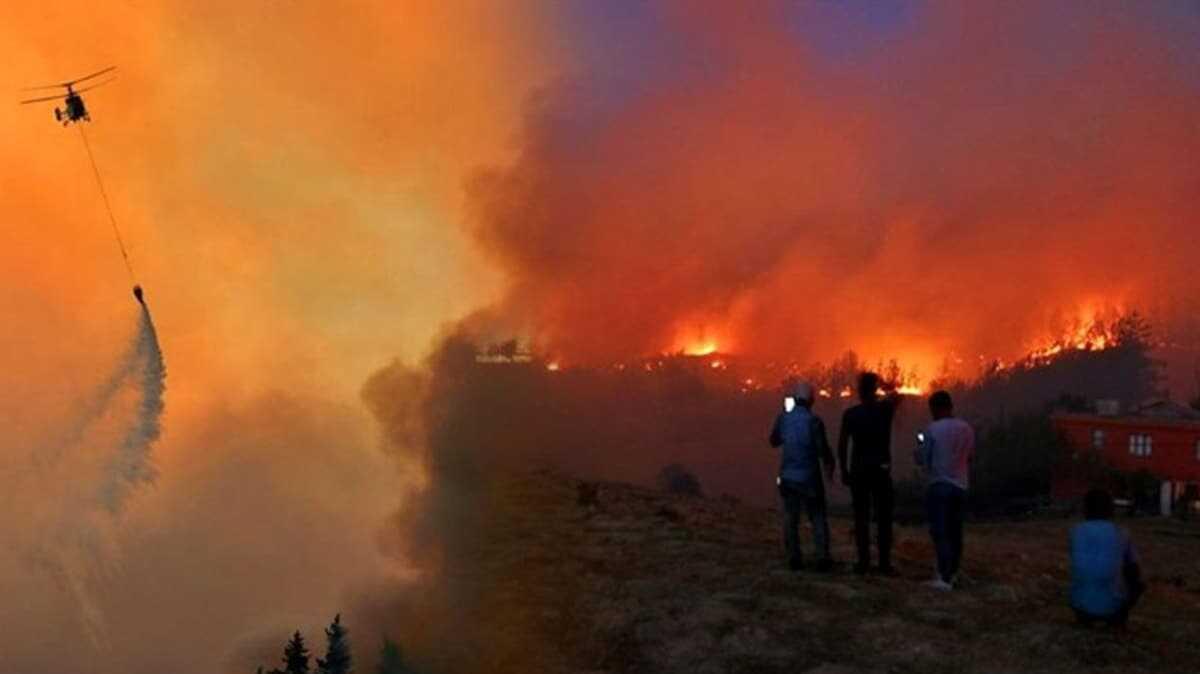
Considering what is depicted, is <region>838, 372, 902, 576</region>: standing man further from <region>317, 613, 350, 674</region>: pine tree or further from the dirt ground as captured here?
<region>317, 613, 350, 674</region>: pine tree

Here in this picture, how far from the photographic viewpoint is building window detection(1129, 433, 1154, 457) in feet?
125

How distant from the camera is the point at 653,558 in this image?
15.5 meters

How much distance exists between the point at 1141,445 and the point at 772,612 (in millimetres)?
31411

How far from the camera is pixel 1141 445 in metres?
38.2

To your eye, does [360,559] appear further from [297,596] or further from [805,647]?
[805,647]

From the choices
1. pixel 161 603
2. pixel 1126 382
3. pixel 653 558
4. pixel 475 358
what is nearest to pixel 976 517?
pixel 475 358

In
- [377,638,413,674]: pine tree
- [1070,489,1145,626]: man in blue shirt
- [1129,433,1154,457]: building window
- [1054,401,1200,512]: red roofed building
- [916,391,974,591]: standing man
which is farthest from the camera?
[1129,433,1154,457]: building window

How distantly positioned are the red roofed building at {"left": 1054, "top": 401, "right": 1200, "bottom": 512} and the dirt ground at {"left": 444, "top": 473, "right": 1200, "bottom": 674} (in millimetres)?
20790

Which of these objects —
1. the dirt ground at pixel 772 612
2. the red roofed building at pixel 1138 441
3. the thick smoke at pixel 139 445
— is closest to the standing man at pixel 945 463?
the dirt ground at pixel 772 612

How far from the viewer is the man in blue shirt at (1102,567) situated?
1005 cm

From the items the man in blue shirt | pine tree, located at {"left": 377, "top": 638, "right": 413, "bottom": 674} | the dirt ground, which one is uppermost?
the man in blue shirt

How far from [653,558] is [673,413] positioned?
111 feet

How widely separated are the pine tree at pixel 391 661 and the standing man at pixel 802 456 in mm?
4621

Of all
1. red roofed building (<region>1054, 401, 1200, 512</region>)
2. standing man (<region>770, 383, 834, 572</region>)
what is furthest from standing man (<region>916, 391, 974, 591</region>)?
red roofed building (<region>1054, 401, 1200, 512</region>)
